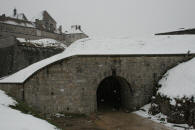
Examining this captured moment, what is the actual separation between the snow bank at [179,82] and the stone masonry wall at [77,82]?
153cm

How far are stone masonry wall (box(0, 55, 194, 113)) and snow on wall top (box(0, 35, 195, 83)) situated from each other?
735 mm

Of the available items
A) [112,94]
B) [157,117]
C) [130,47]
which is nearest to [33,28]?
[112,94]

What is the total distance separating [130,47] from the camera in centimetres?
1569

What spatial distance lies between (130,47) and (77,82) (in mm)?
5569

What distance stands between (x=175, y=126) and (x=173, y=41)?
930 centimetres

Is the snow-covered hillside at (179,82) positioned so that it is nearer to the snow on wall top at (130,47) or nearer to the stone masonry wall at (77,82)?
the stone masonry wall at (77,82)

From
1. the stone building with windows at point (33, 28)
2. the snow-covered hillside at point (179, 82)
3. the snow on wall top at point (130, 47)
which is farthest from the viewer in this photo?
the stone building with windows at point (33, 28)

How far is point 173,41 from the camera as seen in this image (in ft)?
55.2

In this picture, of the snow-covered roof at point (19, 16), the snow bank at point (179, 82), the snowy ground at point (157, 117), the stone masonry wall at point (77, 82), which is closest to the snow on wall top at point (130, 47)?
the stone masonry wall at point (77, 82)

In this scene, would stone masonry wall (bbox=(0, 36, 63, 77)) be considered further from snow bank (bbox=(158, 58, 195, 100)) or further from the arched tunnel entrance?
snow bank (bbox=(158, 58, 195, 100))

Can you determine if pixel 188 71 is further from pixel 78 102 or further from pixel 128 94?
pixel 78 102

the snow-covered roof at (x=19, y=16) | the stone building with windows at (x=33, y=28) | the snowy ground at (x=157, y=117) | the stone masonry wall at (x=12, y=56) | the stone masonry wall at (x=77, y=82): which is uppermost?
the snow-covered roof at (x=19, y=16)

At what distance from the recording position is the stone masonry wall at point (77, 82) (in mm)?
12586

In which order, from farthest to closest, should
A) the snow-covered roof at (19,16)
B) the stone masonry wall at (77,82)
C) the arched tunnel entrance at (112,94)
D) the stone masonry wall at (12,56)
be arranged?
the snow-covered roof at (19,16) → the stone masonry wall at (12,56) → the arched tunnel entrance at (112,94) → the stone masonry wall at (77,82)
